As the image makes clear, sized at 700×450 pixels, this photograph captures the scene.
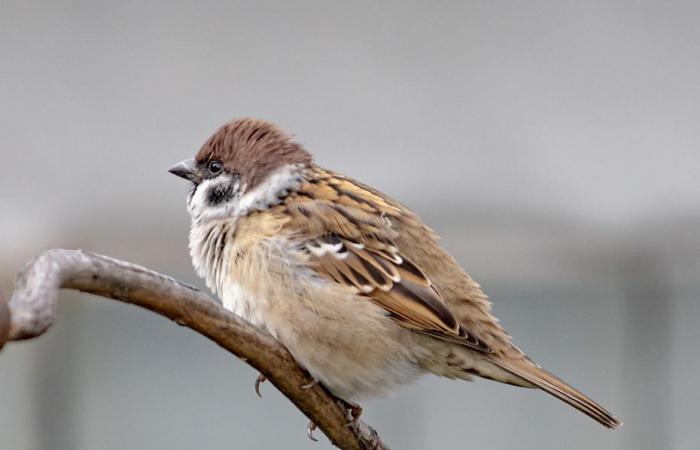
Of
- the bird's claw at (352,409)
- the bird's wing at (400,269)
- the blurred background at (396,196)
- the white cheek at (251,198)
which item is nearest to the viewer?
the bird's claw at (352,409)

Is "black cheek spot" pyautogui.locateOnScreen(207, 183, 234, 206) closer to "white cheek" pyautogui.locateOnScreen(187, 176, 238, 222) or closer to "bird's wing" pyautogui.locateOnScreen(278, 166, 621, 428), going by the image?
"white cheek" pyautogui.locateOnScreen(187, 176, 238, 222)

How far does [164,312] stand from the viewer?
2.22 metres

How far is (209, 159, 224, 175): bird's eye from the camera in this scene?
350 centimetres

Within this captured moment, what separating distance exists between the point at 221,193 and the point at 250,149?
159mm

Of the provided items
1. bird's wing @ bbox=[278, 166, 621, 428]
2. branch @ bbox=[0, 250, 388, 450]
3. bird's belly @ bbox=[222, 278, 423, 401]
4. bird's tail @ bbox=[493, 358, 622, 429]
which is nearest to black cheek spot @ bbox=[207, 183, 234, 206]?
bird's wing @ bbox=[278, 166, 621, 428]

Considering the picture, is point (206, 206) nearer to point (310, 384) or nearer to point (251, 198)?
point (251, 198)

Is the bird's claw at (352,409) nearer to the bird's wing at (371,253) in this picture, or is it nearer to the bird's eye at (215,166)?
the bird's wing at (371,253)

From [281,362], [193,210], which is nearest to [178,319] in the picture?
[281,362]

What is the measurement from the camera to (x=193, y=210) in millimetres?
3475

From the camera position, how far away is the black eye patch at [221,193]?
11.2 feet

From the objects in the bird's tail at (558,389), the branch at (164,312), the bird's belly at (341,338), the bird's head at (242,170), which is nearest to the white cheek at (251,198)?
the bird's head at (242,170)

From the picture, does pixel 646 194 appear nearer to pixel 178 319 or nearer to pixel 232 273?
pixel 232 273

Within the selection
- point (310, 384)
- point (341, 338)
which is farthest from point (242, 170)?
point (310, 384)

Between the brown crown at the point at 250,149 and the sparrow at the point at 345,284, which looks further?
the brown crown at the point at 250,149
